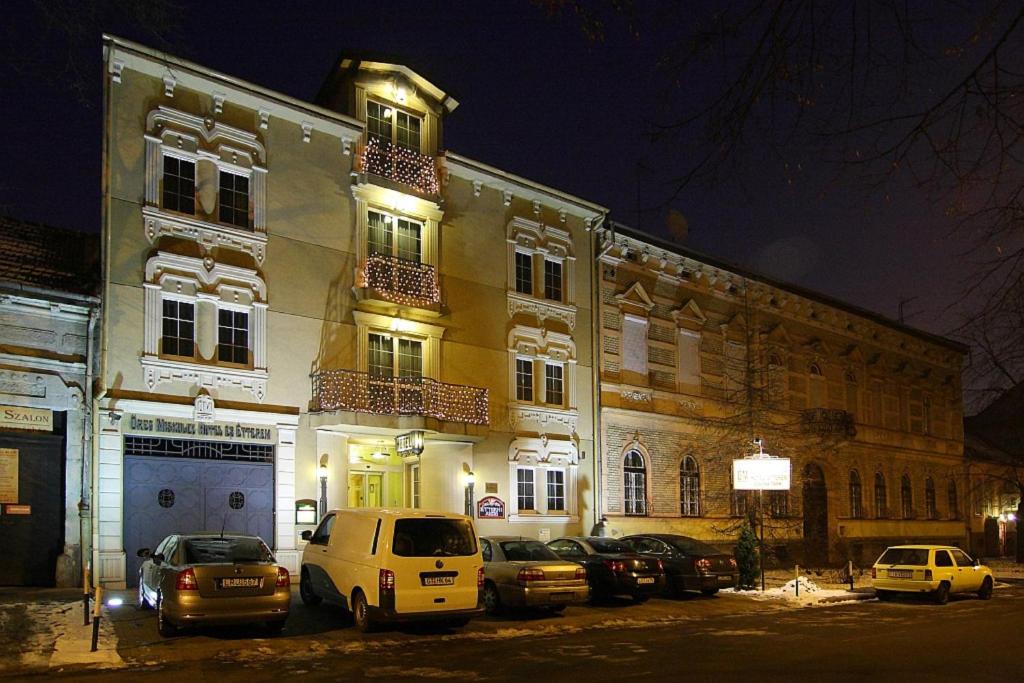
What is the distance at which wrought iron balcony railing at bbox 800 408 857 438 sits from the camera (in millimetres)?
36375

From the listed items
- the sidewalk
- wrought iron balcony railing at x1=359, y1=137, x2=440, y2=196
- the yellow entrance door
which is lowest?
the sidewalk

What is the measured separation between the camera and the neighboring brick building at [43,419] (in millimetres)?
19391

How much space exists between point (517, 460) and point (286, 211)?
9407mm

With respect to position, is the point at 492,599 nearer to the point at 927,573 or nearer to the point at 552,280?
the point at 927,573

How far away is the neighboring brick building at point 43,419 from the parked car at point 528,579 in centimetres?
841

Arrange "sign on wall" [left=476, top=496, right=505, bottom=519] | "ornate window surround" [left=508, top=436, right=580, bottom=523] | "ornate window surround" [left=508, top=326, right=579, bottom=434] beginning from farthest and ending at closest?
"ornate window surround" [left=508, top=326, right=579, bottom=434] → "ornate window surround" [left=508, top=436, right=580, bottom=523] → "sign on wall" [left=476, top=496, right=505, bottom=519]

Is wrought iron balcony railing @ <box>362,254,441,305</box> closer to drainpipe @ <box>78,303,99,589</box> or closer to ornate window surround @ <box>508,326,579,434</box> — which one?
ornate window surround @ <box>508,326,579,434</box>

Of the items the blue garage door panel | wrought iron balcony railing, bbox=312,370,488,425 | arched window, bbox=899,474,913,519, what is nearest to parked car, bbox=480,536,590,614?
wrought iron balcony railing, bbox=312,370,488,425

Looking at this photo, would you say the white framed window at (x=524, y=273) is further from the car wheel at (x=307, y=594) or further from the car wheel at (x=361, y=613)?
the car wheel at (x=361, y=613)

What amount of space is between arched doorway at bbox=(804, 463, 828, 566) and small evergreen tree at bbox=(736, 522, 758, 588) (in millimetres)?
13684

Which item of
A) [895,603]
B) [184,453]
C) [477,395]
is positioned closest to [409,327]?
[477,395]

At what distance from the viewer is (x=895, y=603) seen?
22797 mm

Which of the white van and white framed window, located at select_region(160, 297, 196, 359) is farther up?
white framed window, located at select_region(160, 297, 196, 359)

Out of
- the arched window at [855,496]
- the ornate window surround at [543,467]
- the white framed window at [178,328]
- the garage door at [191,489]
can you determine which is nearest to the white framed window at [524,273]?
the ornate window surround at [543,467]
